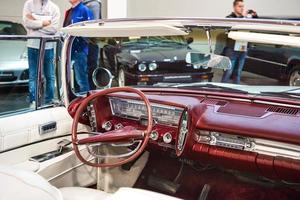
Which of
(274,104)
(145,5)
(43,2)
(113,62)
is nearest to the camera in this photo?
(274,104)

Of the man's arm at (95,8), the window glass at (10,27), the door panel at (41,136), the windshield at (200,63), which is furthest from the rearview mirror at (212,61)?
the window glass at (10,27)

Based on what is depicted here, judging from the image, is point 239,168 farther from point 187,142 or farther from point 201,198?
point 201,198

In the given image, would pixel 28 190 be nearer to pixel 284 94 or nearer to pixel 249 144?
pixel 249 144

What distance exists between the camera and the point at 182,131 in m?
2.57

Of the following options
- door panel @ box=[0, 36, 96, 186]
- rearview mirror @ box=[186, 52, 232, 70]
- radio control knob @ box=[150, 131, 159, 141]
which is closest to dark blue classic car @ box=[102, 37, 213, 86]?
rearview mirror @ box=[186, 52, 232, 70]

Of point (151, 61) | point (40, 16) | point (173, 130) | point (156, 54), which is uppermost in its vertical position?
point (40, 16)

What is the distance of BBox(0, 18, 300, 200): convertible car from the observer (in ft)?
7.75

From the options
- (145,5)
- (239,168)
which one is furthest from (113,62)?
(145,5)

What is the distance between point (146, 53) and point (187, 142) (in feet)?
10.8

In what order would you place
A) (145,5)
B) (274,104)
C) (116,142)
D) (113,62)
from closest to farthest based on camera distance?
(116,142) < (274,104) < (113,62) < (145,5)

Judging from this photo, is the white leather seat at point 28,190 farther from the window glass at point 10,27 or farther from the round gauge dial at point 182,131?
the window glass at point 10,27

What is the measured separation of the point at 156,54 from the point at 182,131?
10.9ft

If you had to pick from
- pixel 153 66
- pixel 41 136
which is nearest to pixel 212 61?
pixel 41 136

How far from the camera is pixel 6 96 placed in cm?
553
